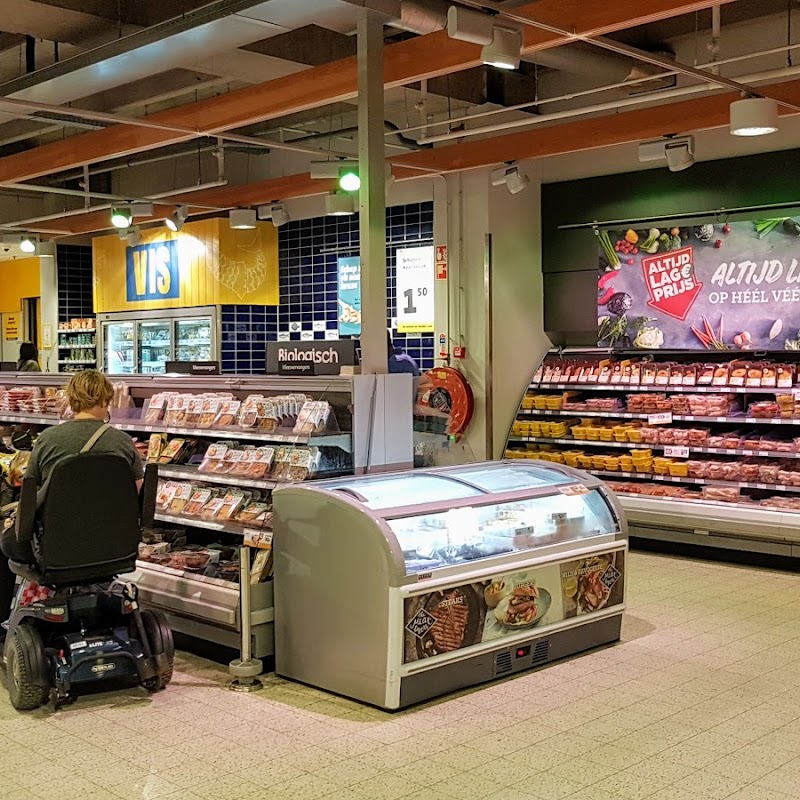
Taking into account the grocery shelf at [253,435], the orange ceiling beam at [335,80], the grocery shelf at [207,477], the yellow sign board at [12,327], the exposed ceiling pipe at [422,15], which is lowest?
the grocery shelf at [207,477]

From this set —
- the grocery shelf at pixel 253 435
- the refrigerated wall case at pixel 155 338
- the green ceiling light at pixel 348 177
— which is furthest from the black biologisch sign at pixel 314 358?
the refrigerated wall case at pixel 155 338

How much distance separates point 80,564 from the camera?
16.0 ft

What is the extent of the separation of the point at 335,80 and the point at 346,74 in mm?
120

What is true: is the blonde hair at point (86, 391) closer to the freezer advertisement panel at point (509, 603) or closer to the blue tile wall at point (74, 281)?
the freezer advertisement panel at point (509, 603)

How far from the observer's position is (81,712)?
488 cm

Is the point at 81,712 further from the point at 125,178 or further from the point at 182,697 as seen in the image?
the point at 125,178

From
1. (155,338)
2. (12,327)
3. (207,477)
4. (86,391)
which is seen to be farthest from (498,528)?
(12,327)

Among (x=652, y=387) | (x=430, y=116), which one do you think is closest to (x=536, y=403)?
(x=652, y=387)

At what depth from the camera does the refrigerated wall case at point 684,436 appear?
8.07m

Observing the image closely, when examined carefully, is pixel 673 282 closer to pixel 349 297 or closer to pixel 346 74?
pixel 346 74

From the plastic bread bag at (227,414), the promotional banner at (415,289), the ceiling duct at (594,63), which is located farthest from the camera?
the promotional banner at (415,289)

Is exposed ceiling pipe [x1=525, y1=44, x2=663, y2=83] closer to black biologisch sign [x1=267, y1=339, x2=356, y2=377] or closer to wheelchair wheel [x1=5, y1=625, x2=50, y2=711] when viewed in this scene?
black biologisch sign [x1=267, y1=339, x2=356, y2=377]

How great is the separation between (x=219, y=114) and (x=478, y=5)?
3.14 meters

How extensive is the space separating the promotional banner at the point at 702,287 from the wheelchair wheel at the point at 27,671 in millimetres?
5934
